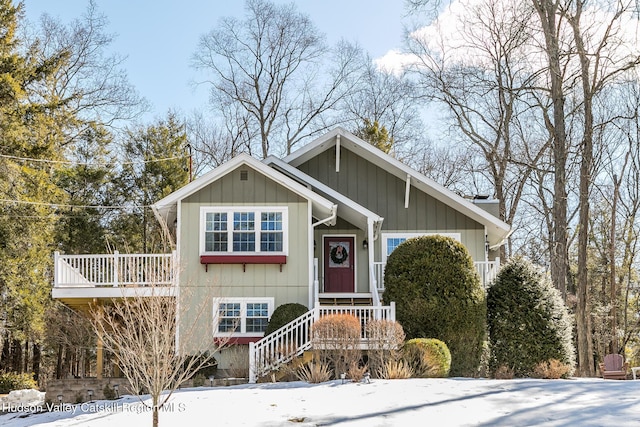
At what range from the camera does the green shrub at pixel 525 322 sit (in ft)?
54.0

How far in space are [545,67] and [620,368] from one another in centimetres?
911

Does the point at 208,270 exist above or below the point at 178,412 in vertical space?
above

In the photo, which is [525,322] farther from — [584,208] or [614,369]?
[584,208]

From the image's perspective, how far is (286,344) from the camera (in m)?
15.9

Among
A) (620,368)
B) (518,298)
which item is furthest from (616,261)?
(518,298)

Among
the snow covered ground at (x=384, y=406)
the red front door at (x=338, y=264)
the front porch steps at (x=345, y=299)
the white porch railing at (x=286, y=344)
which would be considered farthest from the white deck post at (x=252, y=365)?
the red front door at (x=338, y=264)

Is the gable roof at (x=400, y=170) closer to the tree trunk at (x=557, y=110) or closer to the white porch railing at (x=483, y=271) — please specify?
the white porch railing at (x=483, y=271)

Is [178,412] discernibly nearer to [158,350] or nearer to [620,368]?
[158,350]

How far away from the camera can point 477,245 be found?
21.0 m

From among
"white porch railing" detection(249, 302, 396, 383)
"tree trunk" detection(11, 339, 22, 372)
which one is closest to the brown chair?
"white porch railing" detection(249, 302, 396, 383)

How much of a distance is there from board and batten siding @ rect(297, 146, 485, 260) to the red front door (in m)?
0.84

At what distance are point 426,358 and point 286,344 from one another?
3.00 m

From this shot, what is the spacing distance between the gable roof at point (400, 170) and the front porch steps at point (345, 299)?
12.0 feet

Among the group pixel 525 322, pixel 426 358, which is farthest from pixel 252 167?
pixel 525 322
